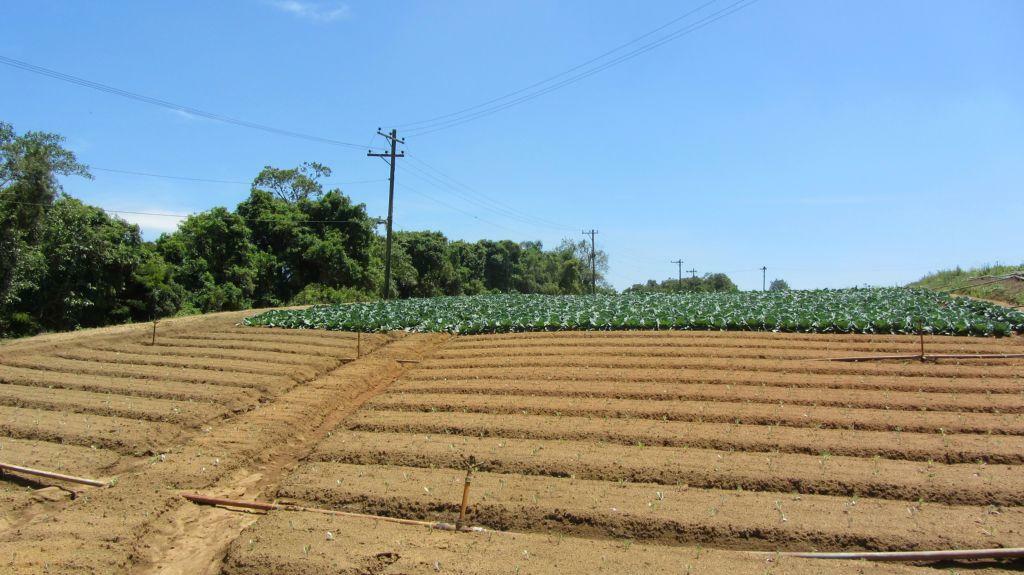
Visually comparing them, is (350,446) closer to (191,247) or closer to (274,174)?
(191,247)

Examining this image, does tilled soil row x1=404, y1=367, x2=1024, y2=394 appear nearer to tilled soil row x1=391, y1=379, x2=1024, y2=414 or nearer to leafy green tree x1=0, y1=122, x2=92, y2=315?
tilled soil row x1=391, y1=379, x2=1024, y2=414

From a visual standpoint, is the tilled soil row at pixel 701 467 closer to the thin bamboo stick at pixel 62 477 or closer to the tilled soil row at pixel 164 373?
the thin bamboo stick at pixel 62 477

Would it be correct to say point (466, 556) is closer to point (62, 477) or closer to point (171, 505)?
point (171, 505)

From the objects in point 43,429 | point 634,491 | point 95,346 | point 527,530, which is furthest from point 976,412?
point 95,346

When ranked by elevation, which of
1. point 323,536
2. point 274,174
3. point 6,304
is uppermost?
point 274,174

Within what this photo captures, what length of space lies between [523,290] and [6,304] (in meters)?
52.0

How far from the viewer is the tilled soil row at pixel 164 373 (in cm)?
1366

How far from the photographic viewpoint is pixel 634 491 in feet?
25.9

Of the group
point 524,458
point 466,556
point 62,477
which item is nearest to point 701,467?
point 524,458

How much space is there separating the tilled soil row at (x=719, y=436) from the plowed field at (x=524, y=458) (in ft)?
0.15

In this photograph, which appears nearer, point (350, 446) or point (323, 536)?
point (323, 536)

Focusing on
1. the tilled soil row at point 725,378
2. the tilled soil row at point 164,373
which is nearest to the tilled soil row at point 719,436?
the tilled soil row at point 725,378

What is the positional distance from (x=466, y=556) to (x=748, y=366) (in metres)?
9.60

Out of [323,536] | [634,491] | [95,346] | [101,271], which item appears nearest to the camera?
[323,536]
